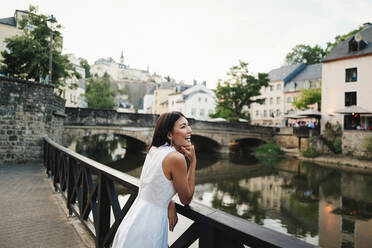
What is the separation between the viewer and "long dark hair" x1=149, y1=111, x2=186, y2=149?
1.87 meters

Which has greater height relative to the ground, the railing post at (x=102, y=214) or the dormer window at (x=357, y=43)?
the dormer window at (x=357, y=43)

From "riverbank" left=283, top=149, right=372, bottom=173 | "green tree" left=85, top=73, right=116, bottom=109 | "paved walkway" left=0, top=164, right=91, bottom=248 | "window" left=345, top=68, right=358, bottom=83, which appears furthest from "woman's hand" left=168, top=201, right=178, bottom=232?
"green tree" left=85, top=73, right=116, bottom=109

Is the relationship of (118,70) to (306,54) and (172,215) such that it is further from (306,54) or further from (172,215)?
(172,215)

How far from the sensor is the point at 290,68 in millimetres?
42250

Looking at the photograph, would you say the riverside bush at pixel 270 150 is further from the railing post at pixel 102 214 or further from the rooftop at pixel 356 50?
the railing post at pixel 102 214

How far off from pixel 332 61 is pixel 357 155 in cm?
903

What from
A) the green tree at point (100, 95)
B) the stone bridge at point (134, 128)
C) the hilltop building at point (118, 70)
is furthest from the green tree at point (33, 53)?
the hilltop building at point (118, 70)

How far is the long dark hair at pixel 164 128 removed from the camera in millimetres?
1868

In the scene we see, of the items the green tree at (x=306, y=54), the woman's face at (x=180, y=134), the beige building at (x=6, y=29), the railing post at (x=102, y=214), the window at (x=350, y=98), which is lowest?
the railing post at (x=102, y=214)

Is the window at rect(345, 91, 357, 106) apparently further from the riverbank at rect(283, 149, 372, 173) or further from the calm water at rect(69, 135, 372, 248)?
the calm water at rect(69, 135, 372, 248)

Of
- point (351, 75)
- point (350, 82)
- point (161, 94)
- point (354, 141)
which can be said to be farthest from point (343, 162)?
point (161, 94)

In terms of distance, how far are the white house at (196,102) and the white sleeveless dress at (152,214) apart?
148 ft

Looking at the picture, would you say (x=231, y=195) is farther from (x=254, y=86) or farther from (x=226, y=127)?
(x=254, y=86)

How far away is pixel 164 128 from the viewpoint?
6.20ft
